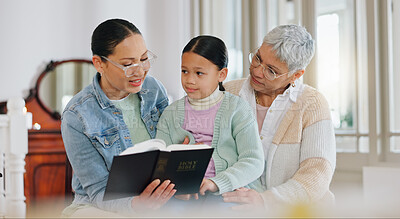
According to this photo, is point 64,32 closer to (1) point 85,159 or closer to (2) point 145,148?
(1) point 85,159

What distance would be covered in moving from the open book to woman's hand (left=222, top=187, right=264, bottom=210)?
0.11 metres

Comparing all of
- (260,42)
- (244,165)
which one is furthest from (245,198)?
(260,42)

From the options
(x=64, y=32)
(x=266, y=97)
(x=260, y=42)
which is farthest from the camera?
(x=64, y=32)

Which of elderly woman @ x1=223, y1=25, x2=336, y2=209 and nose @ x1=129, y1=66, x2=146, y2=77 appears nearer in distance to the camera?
nose @ x1=129, y1=66, x2=146, y2=77

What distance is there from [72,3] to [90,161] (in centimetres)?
225

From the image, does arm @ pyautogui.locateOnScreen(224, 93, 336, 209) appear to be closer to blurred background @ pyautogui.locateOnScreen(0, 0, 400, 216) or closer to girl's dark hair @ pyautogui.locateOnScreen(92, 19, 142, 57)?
girl's dark hair @ pyautogui.locateOnScreen(92, 19, 142, 57)

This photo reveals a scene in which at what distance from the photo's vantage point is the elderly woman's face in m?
1.42

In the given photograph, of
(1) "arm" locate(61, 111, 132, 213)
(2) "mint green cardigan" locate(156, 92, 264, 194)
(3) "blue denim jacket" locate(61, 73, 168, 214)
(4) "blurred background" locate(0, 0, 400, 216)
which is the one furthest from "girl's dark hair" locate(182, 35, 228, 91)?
(4) "blurred background" locate(0, 0, 400, 216)

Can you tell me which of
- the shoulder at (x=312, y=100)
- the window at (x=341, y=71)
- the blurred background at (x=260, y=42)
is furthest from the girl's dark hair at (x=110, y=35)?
the window at (x=341, y=71)

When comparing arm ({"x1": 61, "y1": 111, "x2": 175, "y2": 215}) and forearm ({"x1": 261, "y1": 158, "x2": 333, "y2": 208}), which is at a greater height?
arm ({"x1": 61, "y1": 111, "x2": 175, "y2": 215})

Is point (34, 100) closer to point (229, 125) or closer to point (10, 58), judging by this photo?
point (10, 58)

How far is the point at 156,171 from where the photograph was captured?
1030 millimetres

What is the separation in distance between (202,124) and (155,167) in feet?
0.70

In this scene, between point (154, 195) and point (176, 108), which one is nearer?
point (154, 195)
